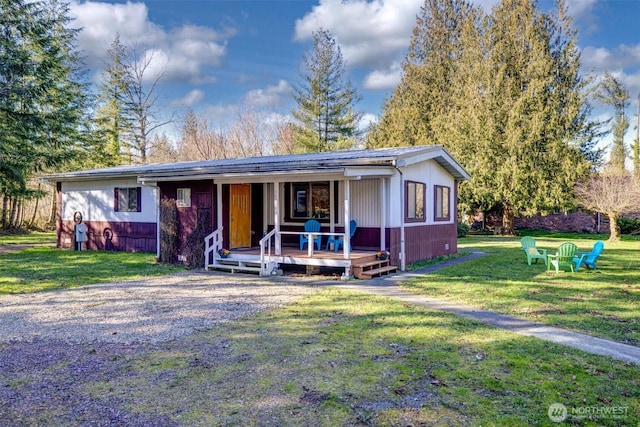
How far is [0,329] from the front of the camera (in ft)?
18.7

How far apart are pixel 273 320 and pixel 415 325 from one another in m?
1.97

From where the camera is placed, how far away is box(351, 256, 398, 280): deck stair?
976 cm

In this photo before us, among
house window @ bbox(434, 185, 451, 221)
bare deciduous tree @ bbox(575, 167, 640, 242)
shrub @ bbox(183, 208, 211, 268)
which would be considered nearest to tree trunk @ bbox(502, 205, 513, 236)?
bare deciduous tree @ bbox(575, 167, 640, 242)

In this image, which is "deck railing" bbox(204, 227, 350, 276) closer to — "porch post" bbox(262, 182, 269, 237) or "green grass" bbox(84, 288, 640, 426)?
"porch post" bbox(262, 182, 269, 237)

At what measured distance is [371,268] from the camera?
33.6 feet

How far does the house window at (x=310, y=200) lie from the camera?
12.3 m

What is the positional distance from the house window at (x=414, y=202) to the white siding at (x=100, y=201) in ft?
29.1

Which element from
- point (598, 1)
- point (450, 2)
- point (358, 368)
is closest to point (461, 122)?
point (598, 1)

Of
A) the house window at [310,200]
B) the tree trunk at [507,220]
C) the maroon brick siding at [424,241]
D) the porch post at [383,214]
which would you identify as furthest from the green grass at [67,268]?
the tree trunk at [507,220]

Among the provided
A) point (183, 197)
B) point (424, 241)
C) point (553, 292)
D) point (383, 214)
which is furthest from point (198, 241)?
point (553, 292)

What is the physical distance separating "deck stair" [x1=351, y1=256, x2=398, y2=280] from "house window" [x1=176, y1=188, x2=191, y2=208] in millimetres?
5497

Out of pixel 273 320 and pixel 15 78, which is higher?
pixel 15 78

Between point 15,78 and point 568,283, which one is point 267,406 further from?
point 15,78

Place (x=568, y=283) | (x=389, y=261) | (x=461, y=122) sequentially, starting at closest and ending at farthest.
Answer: (x=568, y=283), (x=389, y=261), (x=461, y=122)
